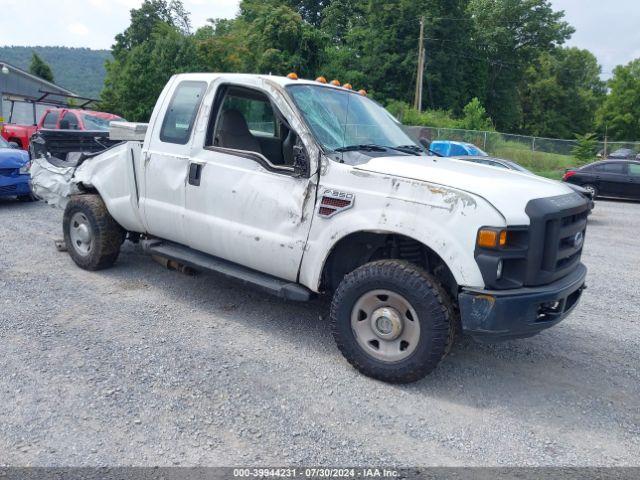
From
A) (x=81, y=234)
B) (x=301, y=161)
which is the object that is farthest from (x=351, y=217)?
(x=81, y=234)

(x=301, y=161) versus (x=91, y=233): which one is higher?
(x=301, y=161)

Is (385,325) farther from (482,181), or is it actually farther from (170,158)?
(170,158)

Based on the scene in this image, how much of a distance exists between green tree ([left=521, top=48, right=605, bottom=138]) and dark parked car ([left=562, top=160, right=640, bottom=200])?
4783 cm

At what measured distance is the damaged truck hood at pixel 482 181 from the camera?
11.8ft

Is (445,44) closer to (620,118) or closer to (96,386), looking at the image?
(620,118)

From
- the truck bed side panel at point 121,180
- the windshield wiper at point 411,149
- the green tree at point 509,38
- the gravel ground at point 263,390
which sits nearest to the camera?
the gravel ground at point 263,390

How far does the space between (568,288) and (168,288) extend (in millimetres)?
3966

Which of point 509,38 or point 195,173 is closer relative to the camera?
point 195,173

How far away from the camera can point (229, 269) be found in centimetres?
489

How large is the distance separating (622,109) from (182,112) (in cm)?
6141

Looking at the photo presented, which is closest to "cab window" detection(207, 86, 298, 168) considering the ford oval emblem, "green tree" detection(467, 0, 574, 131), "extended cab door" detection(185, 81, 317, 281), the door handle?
"extended cab door" detection(185, 81, 317, 281)

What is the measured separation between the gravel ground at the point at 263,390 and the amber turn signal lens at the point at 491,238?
1.15 metres

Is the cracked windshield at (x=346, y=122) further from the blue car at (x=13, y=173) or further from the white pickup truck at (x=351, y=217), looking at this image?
the blue car at (x=13, y=173)

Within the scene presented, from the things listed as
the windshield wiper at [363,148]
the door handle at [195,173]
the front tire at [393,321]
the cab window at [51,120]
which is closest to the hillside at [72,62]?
the cab window at [51,120]
